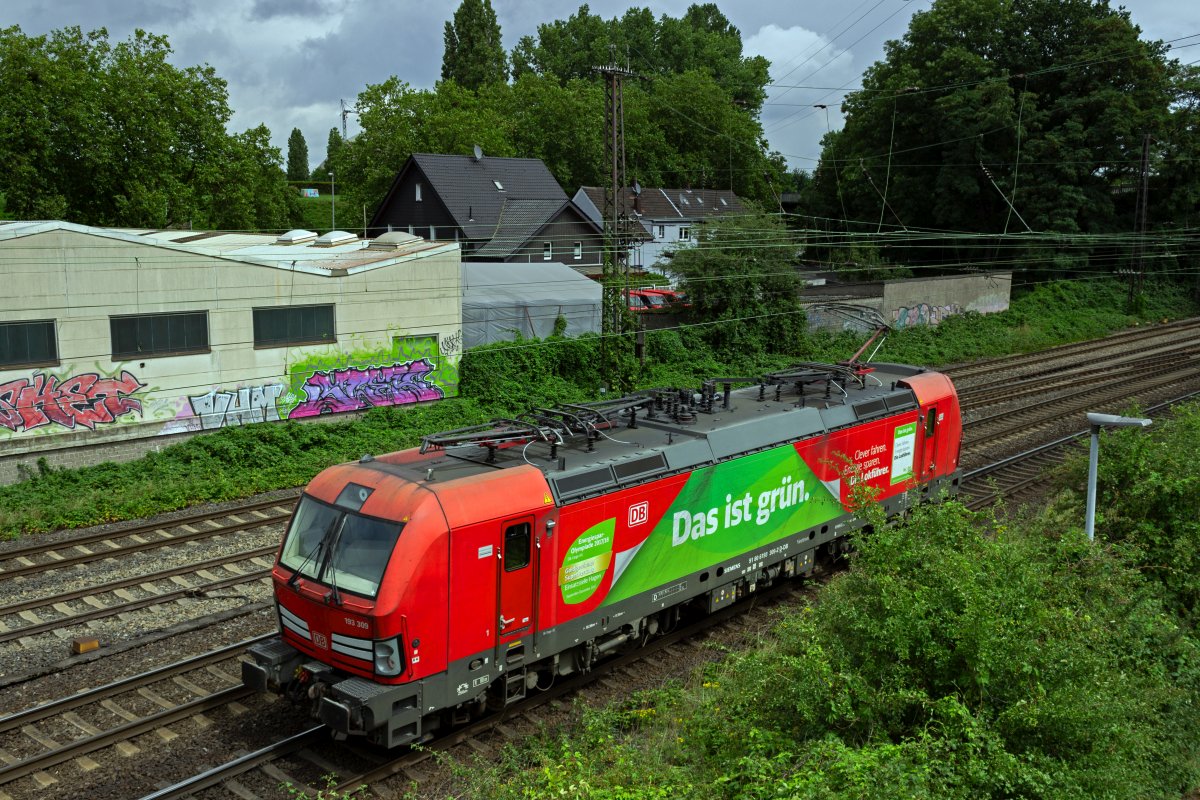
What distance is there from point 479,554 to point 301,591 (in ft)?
6.24

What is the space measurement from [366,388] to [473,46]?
65.4m

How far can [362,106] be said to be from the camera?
54406 mm

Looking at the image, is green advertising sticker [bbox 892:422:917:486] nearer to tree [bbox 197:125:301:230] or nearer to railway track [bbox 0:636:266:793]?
railway track [bbox 0:636:266:793]

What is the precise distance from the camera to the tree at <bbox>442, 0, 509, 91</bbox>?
81.7 m

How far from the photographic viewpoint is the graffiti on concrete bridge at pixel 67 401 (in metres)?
19.1

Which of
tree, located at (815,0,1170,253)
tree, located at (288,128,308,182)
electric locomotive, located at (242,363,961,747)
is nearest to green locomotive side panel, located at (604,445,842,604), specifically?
electric locomotive, located at (242,363,961,747)

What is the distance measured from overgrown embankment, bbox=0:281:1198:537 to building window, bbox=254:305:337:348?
2224 millimetres

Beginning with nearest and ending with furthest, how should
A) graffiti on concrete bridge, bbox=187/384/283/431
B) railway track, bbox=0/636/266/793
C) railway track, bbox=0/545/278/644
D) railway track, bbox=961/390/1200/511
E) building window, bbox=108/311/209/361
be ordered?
1. railway track, bbox=0/636/266/793
2. railway track, bbox=0/545/278/644
3. railway track, bbox=961/390/1200/511
4. building window, bbox=108/311/209/361
5. graffiti on concrete bridge, bbox=187/384/283/431

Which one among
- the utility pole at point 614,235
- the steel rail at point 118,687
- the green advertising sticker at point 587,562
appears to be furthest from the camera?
the utility pole at point 614,235

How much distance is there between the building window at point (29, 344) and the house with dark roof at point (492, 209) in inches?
999

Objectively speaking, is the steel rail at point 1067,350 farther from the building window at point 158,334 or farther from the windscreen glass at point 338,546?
the windscreen glass at point 338,546

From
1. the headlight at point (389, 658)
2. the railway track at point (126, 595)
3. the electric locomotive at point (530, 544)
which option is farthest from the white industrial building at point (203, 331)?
the headlight at point (389, 658)

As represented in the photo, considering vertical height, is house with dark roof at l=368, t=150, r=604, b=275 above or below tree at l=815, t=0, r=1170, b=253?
below

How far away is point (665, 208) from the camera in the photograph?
63.2 m
